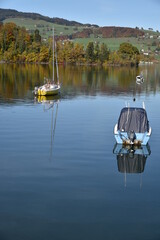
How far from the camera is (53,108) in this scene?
48781mm

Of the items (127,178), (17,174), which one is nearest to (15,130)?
(17,174)

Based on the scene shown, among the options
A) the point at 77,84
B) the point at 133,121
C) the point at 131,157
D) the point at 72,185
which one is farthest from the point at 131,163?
the point at 77,84

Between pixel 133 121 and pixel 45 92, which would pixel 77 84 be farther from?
pixel 133 121

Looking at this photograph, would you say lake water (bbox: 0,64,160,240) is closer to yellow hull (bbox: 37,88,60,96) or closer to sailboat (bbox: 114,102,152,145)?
sailboat (bbox: 114,102,152,145)

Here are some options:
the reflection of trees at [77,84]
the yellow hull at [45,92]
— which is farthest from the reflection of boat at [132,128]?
the reflection of trees at [77,84]

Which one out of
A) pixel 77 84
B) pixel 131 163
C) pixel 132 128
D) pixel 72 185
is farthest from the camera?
pixel 77 84

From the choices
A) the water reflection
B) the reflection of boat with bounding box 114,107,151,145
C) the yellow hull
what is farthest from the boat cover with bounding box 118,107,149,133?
the yellow hull

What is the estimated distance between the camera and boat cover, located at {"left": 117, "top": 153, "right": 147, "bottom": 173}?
76.7ft

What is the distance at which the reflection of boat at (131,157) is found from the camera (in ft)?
77.8

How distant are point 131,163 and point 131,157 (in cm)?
136

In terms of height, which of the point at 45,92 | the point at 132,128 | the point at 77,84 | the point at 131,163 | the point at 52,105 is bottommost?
the point at 131,163

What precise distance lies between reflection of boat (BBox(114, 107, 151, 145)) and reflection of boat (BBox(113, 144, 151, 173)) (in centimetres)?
45

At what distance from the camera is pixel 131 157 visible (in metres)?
26.3

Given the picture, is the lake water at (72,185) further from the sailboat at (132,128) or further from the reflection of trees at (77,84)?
the reflection of trees at (77,84)
